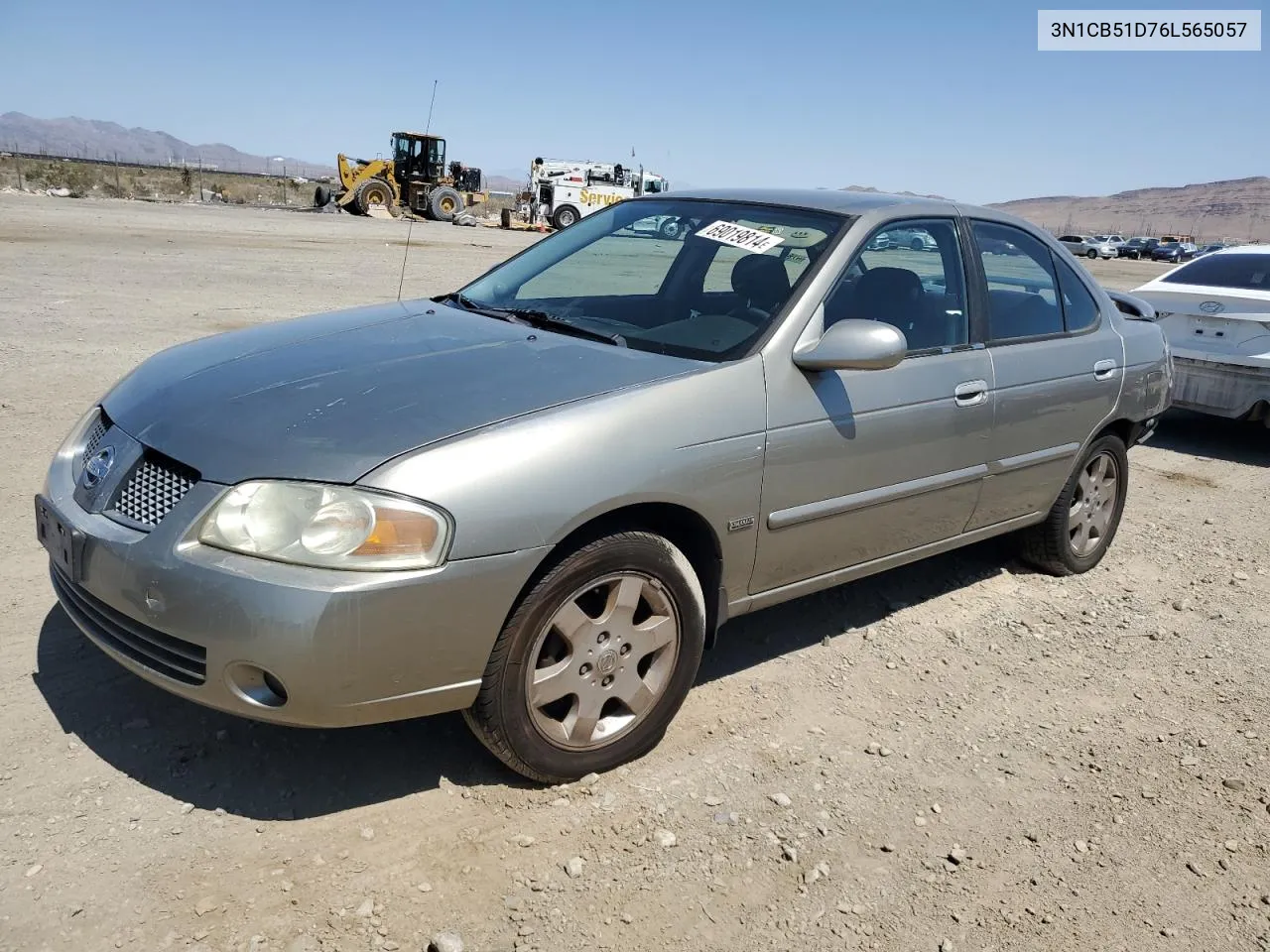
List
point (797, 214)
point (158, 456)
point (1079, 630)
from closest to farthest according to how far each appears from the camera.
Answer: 1. point (158, 456)
2. point (797, 214)
3. point (1079, 630)

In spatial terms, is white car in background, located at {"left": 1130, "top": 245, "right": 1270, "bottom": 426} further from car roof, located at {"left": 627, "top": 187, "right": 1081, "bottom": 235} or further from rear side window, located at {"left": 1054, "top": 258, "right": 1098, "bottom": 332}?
car roof, located at {"left": 627, "top": 187, "right": 1081, "bottom": 235}

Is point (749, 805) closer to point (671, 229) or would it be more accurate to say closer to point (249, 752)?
point (249, 752)

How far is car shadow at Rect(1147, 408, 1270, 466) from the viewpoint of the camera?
828 centimetres

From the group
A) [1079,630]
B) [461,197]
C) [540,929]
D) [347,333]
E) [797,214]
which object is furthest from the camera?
[461,197]

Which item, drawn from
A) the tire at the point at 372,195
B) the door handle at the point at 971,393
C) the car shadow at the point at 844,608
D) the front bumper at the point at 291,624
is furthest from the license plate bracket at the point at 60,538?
the tire at the point at 372,195

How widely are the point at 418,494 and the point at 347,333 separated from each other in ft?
4.39

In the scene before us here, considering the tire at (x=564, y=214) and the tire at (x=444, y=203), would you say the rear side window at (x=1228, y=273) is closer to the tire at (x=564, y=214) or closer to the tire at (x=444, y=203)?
the tire at (x=444, y=203)

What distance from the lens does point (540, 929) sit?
8.29ft

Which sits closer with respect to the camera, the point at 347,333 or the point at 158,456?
the point at 158,456

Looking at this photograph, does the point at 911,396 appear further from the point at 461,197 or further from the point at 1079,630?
the point at 461,197

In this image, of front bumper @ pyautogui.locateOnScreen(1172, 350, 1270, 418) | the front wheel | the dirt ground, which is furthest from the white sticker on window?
front bumper @ pyautogui.locateOnScreen(1172, 350, 1270, 418)

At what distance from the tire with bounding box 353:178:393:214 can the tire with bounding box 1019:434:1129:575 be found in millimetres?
38047

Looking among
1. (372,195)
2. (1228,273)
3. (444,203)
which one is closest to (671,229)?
(1228,273)

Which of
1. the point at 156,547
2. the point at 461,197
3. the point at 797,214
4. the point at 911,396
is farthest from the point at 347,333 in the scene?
the point at 461,197
